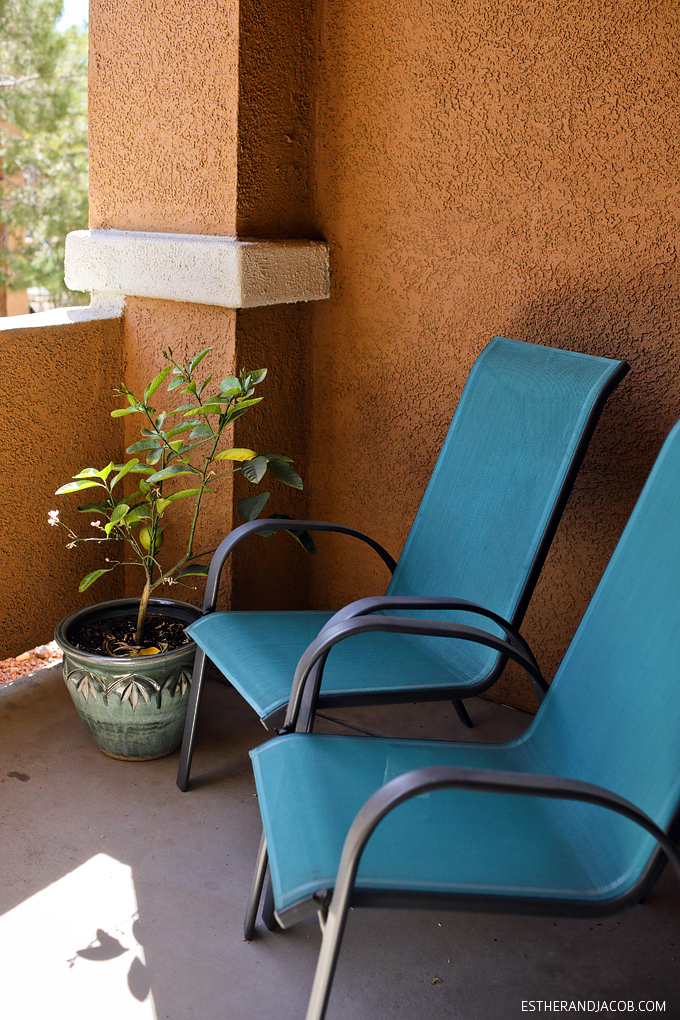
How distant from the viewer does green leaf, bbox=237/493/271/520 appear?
2.15 m

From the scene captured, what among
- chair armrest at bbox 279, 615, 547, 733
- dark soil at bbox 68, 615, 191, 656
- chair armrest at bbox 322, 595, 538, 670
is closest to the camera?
chair armrest at bbox 279, 615, 547, 733

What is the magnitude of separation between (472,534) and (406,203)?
1.04m

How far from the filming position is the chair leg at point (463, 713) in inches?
94.2

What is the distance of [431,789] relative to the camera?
1.12m

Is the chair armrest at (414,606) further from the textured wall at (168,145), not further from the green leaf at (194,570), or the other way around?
the textured wall at (168,145)

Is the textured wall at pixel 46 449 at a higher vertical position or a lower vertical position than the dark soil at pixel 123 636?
higher

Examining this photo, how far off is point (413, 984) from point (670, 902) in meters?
0.64

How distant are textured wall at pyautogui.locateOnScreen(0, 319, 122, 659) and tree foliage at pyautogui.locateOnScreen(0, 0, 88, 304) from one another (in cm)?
999

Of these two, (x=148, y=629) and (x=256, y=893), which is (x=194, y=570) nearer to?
(x=148, y=629)

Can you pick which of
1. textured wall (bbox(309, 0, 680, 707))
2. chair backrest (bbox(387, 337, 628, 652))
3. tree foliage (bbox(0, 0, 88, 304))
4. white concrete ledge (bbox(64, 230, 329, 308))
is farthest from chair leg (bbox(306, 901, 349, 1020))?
tree foliage (bbox(0, 0, 88, 304))

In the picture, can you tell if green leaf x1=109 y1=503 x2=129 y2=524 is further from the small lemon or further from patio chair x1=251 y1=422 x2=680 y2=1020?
patio chair x1=251 y1=422 x2=680 y2=1020

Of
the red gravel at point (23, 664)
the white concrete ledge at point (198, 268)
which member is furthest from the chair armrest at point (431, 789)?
the red gravel at point (23, 664)

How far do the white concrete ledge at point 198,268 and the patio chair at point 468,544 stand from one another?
0.66m

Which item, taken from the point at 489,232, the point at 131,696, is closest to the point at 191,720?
the point at 131,696
